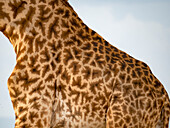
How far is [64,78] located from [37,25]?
12.7 inches

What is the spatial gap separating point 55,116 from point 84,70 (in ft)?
0.97

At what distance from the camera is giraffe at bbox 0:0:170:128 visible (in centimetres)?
164

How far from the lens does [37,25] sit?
170 centimetres

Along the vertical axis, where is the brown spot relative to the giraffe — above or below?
above

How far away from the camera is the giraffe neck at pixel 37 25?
1674 millimetres

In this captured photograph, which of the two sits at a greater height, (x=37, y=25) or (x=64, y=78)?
(x=37, y=25)

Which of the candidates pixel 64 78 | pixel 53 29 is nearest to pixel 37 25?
pixel 53 29

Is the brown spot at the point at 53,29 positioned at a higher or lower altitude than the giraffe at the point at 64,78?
higher

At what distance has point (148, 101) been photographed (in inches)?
70.1

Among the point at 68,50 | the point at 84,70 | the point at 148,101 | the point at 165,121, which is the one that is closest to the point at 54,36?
the point at 68,50

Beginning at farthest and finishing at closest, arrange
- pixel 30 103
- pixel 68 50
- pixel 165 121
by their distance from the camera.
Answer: pixel 165 121 < pixel 68 50 < pixel 30 103

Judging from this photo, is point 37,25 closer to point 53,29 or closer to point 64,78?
point 53,29

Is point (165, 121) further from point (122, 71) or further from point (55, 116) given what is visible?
point (55, 116)

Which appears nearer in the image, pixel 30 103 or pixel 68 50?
pixel 30 103
